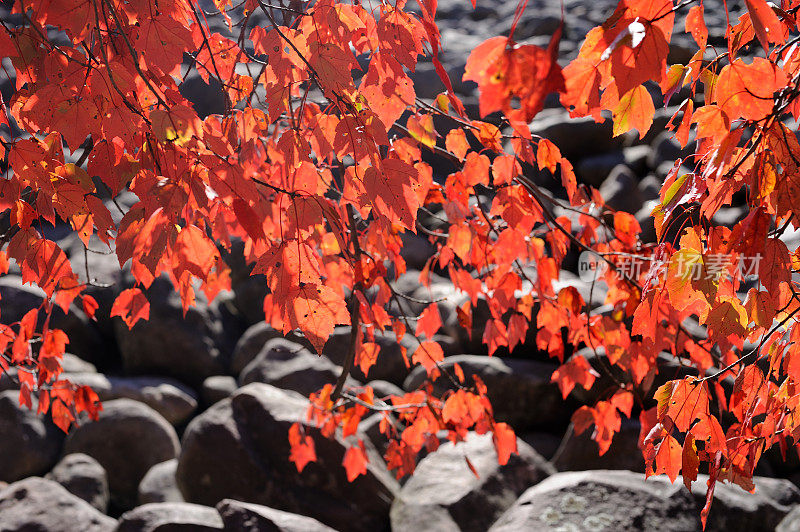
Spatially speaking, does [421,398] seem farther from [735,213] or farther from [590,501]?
[735,213]

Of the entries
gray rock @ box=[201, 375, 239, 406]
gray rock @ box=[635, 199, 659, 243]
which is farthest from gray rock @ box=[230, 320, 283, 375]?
gray rock @ box=[635, 199, 659, 243]

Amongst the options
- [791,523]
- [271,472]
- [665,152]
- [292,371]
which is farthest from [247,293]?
[791,523]

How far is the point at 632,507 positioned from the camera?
9.50 ft

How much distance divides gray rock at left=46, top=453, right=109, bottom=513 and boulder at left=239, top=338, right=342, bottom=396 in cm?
162

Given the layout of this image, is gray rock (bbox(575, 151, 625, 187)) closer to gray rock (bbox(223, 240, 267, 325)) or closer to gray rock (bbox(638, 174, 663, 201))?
gray rock (bbox(638, 174, 663, 201))

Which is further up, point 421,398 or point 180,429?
point 421,398

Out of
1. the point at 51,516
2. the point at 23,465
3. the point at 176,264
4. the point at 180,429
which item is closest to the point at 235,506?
the point at 51,516

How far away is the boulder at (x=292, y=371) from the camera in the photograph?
5.89 metres

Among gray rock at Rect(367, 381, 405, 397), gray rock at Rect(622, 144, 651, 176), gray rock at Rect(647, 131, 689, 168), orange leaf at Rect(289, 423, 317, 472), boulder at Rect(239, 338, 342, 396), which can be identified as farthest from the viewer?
gray rock at Rect(622, 144, 651, 176)

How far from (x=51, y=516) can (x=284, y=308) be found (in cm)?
264

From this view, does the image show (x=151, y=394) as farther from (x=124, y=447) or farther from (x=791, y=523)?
(x=791, y=523)

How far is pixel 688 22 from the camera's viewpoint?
1.60m

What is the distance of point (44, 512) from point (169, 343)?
385 cm

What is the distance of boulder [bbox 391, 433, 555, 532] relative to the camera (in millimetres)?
3521
